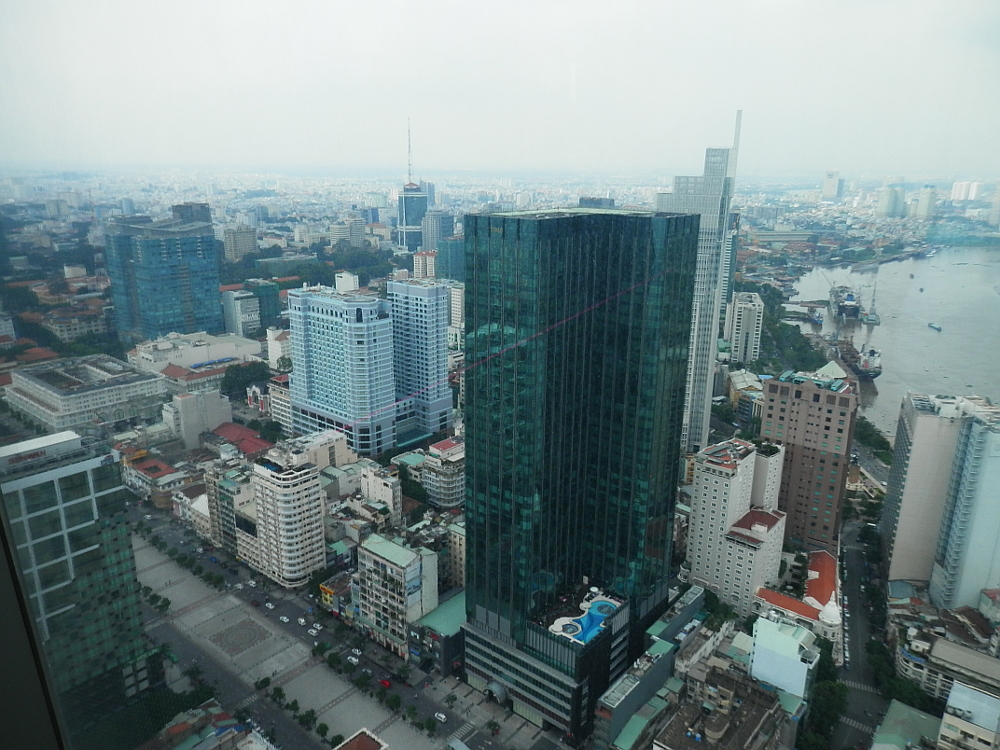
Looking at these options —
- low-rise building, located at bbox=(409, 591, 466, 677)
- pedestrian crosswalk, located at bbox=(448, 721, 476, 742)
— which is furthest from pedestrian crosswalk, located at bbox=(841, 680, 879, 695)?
low-rise building, located at bbox=(409, 591, 466, 677)

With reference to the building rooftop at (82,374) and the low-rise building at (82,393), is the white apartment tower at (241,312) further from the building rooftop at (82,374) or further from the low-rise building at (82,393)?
the building rooftop at (82,374)

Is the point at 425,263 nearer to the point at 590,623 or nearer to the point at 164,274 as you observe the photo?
the point at 164,274

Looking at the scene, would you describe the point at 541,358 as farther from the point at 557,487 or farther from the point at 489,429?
the point at 557,487

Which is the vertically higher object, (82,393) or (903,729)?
(82,393)

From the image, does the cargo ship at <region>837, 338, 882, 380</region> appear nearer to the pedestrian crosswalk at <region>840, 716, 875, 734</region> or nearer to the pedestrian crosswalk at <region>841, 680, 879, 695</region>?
the pedestrian crosswalk at <region>841, 680, 879, 695</region>

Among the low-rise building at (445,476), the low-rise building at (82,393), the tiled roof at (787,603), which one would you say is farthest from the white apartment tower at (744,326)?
the low-rise building at (82,393)

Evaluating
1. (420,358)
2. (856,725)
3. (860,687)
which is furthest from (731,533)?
(420,358)
